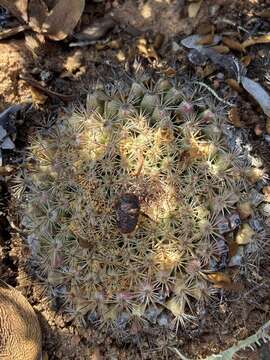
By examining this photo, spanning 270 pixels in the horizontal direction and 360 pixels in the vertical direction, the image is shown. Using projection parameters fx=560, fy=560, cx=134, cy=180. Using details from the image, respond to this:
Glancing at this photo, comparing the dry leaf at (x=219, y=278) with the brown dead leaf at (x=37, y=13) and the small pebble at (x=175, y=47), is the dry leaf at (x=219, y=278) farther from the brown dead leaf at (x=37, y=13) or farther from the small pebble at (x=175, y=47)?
the brown dead leaf at (x=37, y=13)

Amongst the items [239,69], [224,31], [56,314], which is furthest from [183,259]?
[224,31]

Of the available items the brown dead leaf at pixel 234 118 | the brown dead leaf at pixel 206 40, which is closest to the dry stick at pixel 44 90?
the brown dead leaf at pixel 206 40

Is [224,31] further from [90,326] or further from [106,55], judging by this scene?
[90,326]

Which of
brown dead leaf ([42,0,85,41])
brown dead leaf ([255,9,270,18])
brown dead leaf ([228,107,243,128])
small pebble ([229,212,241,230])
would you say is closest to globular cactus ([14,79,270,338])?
small pebble ([229,212,241,230])

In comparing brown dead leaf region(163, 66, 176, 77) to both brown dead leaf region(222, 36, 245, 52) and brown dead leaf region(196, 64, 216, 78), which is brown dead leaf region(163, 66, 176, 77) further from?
brown dead leaf region(222, 36, 245, 52)

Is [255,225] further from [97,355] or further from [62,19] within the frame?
[62,19]

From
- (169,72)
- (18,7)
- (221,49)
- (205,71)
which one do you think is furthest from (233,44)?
(18,7)
